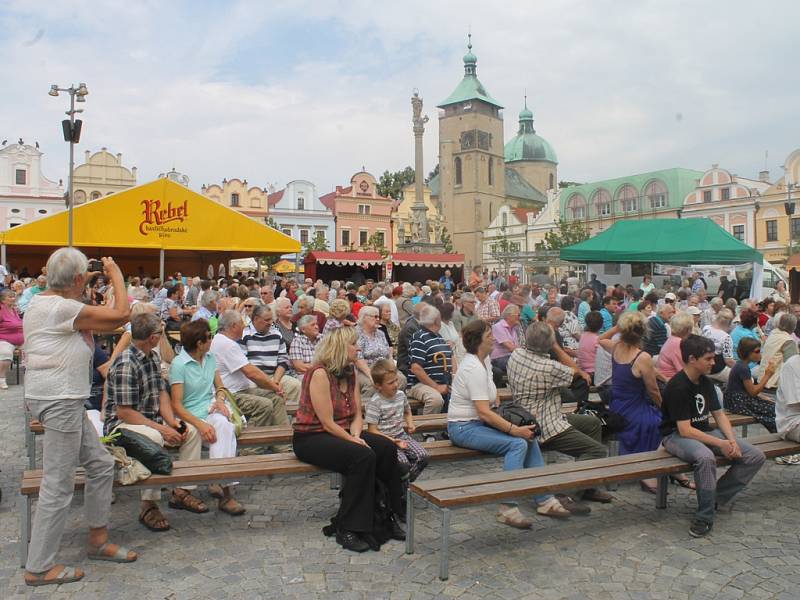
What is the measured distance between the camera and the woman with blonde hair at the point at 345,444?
13.6 ft

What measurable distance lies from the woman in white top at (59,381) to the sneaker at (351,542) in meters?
1.46

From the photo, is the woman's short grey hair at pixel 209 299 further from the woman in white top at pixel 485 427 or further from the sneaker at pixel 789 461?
the sneaker at pixel 789 461

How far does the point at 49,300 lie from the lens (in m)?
3.42

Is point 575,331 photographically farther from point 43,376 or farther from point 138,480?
point 43,376

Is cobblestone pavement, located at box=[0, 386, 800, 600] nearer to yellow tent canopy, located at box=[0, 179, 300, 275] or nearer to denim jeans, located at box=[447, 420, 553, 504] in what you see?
denim jeans, located at box=[447, 420, 553, 504]

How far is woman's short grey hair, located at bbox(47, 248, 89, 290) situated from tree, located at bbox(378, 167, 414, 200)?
59.6 meters

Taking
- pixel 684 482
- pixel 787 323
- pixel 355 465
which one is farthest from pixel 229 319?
pixel 787 323

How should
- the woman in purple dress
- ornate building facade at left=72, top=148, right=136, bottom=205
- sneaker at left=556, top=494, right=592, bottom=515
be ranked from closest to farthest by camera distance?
sneaker at left=556, top=494, right=592, bottom=515 < the woman in purple dress < ornate building facade at left=72, top=148, right=136, bottom=205

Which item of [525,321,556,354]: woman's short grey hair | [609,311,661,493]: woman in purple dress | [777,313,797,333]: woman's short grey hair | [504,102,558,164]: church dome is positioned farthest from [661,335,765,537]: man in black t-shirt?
[504,102,558,164]: church dome

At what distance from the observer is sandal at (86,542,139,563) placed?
3803 millimetres

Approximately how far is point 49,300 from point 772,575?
4.21m

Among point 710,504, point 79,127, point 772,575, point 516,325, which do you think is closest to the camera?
point 772,575

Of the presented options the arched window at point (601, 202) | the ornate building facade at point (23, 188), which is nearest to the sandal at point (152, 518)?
the ornate building facade at point (23, 188)

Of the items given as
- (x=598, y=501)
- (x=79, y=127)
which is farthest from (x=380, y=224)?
(x=598, y=501)
